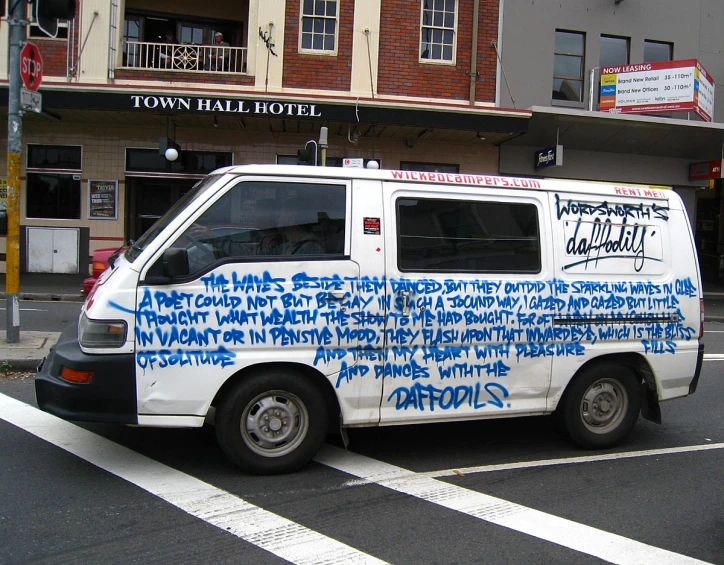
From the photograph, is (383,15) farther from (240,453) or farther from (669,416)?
(240,453)

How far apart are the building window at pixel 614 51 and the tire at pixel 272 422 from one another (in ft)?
58.8

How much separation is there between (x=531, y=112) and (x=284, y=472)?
549 inches

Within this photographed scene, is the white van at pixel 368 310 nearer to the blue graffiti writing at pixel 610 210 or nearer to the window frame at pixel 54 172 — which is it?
the blue graffiti writing at pixel 610 210

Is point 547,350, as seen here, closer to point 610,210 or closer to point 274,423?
point 610,210

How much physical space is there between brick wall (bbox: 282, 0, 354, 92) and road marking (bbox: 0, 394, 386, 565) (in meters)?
13.2

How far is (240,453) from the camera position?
448 centimetres

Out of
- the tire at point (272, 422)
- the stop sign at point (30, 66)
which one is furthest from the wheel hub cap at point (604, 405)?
the stop sign at point (30, 66)

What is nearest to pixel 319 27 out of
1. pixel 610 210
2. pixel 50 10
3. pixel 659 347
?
pixel 50 10

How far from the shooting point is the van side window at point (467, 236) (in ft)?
15.5

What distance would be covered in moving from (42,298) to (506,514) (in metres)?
12.9

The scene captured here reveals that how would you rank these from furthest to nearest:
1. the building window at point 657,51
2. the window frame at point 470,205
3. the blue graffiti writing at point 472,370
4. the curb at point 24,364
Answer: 1. the building window at point 657,51
2. the curb at point 24,364
3. the blue graffiti writing at point 472,370
4. the window frame at point 470,205

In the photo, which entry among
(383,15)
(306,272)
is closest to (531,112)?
(383,15)

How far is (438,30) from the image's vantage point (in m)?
17.7

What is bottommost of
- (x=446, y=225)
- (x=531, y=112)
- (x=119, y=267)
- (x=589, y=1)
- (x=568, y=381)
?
(x=568, y=381)
